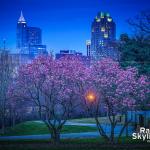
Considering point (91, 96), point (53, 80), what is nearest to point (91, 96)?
point (91, 96)

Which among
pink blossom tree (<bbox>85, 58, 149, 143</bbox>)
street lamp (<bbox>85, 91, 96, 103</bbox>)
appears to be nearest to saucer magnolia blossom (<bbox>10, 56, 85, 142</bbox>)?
street lamp (<bbox>85, 91, 96, 103</bbox>)

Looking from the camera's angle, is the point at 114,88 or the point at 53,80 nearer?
the point at 114,88

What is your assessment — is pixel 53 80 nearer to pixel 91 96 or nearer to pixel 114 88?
pixel 91 96

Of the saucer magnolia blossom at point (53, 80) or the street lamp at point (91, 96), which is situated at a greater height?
the saucer magnolia blossom at point (53, 80)

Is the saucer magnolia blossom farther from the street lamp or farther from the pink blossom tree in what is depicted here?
the pink blossom tree

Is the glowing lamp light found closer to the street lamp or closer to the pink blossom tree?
the street lamp

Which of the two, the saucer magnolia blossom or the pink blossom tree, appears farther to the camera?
the saucer magnolia blossom

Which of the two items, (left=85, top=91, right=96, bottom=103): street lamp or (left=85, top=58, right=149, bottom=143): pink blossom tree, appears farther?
(left=85, top=91, right=96, bottom=103): street lamp

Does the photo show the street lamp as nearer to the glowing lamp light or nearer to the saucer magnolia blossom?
the glowing lamp light

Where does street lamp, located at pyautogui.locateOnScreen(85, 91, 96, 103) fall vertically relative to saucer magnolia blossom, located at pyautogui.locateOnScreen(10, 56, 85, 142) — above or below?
below

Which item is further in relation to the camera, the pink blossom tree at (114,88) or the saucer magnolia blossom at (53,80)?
the saucer magnolia blossom at (53,80)

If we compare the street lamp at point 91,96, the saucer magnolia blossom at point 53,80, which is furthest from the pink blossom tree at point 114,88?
the saucer magnolia blossom at point 53,80

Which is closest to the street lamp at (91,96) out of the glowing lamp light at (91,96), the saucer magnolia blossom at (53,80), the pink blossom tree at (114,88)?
the glowing lamp light at (91,96)

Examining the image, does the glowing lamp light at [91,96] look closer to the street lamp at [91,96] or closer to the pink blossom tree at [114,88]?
the street lamp at [91,96]
